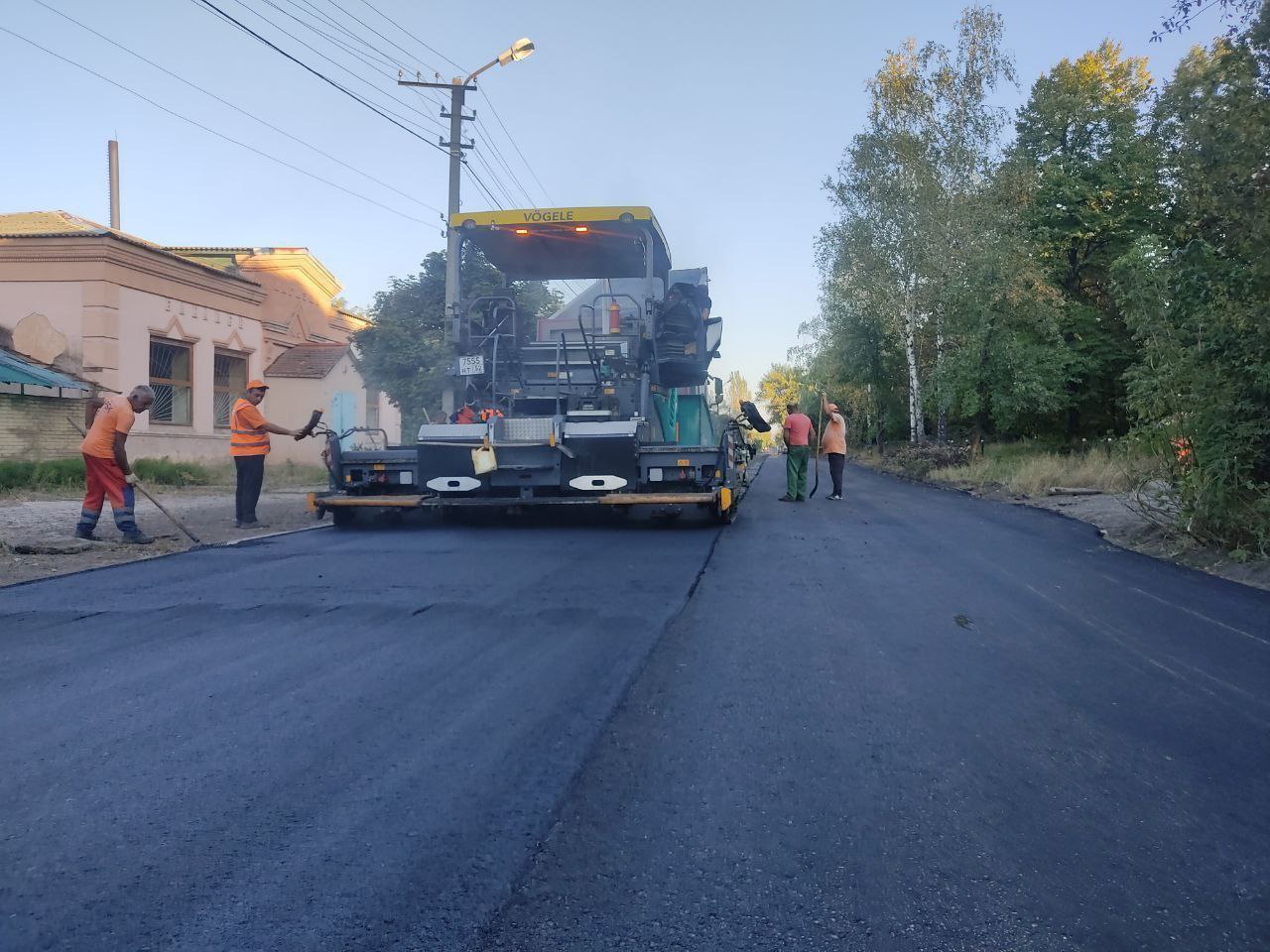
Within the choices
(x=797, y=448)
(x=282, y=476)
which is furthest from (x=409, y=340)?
(x=797, y=448)

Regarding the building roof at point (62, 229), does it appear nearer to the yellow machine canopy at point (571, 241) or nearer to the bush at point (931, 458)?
the yellow machine canopy at point (571, 241)

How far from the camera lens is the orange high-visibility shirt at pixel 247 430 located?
36.4 feet

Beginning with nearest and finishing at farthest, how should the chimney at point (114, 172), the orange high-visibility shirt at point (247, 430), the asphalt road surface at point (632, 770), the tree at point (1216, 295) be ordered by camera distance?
the asphalt road surface at point (632, 770) < the tree at point (1216, 295) < the orange high-visibility shirt at point (247, 430) < the chimney at point (114, 172)

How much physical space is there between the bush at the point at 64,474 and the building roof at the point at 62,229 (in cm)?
439

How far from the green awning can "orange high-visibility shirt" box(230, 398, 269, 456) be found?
8.49 m

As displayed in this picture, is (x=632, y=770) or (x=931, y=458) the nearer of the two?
(x=632, y=770)

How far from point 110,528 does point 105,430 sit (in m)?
2.38

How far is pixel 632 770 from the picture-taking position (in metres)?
3.48

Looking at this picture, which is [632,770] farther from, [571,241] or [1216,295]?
[571,241]

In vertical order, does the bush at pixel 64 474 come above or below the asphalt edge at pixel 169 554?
above

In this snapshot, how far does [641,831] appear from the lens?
9.77 ft

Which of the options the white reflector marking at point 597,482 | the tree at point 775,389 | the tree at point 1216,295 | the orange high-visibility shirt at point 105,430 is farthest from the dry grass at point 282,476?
the tree at point 775,389

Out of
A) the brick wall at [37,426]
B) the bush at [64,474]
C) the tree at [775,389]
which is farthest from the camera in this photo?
the tree at [775,389]

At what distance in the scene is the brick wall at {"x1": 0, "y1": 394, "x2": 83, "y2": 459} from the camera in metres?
17.5
